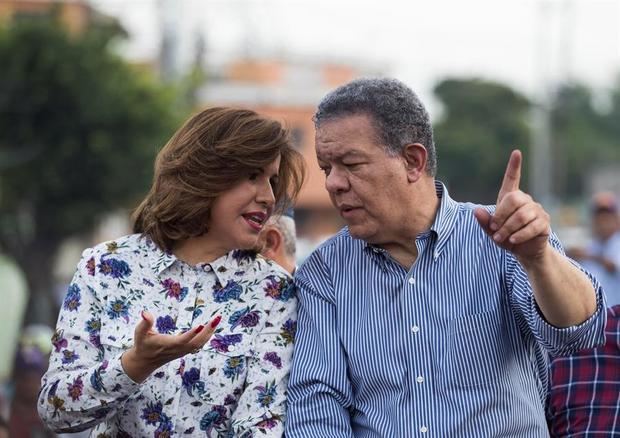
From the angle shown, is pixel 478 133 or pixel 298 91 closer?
pixel 298 91

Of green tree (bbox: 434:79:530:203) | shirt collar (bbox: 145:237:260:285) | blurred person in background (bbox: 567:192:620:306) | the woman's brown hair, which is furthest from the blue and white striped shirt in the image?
green tree (bbox: 434:79:530:203)

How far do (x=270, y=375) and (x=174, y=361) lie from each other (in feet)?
0.92

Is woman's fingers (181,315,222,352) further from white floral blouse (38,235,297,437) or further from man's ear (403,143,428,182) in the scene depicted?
man's ear (403,143,428,182)

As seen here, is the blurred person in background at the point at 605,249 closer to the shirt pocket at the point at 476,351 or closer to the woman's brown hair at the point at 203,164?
the shirt pocket at the point at 476,351

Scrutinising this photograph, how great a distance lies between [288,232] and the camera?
4.21m

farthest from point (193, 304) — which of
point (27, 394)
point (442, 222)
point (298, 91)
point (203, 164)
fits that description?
point (298, 91)

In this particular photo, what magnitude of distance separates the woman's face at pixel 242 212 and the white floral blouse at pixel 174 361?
3.0 inches

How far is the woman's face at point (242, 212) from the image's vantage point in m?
3.55

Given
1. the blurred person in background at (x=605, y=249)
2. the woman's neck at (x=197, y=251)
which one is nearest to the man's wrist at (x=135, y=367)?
the woman's neck at (x=197, y=251)

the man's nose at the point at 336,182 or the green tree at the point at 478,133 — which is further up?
the man's nose at the point at 336,182

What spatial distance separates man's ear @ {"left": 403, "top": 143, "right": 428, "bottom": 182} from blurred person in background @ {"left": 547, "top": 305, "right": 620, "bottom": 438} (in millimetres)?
809

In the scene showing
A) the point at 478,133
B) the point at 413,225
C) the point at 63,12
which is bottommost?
the point at 478,133

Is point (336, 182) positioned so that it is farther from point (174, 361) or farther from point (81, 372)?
point (81, 372)

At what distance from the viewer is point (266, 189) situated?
3586 millimetres
